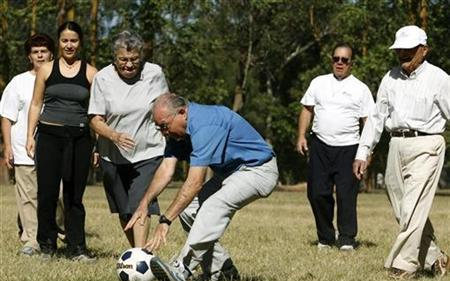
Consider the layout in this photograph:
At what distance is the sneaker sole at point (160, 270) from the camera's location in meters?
7.60

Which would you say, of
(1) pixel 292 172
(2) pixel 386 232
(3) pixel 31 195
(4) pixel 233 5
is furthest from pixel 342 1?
(3) pixel 31 195

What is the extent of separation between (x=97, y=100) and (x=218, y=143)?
223 cm

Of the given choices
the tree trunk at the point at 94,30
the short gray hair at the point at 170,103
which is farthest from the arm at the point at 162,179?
the tree trunk at the point at 94,30

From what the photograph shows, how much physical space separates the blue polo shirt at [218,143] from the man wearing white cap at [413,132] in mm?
1609

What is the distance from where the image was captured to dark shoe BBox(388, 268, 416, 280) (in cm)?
917

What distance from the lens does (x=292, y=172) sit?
68062mm

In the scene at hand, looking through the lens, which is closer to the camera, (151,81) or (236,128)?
(236,128)

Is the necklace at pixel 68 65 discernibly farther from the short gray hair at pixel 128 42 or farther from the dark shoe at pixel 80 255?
the dark shoe at pixel 80 255

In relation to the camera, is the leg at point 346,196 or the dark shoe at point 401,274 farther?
the leg at point 346,196

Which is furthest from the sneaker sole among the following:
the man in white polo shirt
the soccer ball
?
the man in white polo shirt

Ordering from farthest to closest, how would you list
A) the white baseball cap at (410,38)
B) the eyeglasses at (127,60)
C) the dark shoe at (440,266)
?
the dark shoe at (440,266) < the eyeglasses at (127,60) < the white baseball cap at (410,38)

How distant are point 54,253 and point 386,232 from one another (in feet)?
20.7

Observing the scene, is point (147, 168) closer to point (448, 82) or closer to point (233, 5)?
point (448, 82)

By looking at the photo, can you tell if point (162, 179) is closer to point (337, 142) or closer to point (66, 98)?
point (66, 98)
